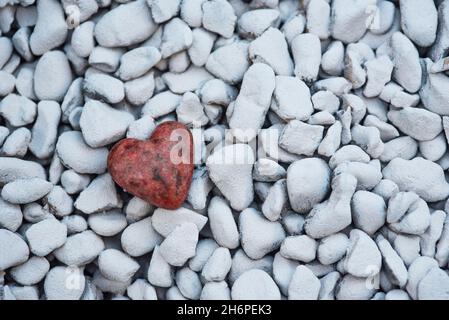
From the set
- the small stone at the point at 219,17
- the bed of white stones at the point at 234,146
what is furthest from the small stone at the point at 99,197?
the small stone at the point at 219,17

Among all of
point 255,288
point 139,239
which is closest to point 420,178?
point 255,288

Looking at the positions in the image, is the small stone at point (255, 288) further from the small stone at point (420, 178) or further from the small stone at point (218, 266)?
the small stone at point (420, 178)

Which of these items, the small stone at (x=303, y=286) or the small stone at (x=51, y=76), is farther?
the small stone at (x=51, y=76)

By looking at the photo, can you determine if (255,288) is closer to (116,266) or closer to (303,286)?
(303,286)

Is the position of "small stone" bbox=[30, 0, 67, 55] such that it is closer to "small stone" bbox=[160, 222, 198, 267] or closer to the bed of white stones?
the bed of white stones
